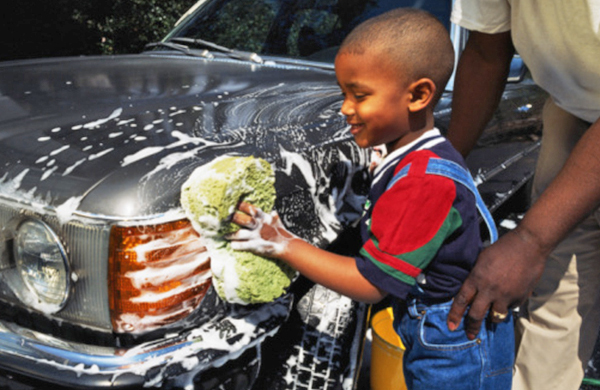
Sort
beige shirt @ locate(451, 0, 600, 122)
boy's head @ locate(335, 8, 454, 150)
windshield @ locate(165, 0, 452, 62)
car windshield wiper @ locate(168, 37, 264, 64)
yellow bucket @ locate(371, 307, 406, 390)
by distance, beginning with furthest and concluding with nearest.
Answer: car windshield wiper @ locate(168, 37, 264, 64) → windshield @ locate(165, 0, 452, 62) → yellow bucket @ locate(371, 307, 406, 390) → beige shirt @ locate(451, 0, 600, 122) → boy's head @ locate(335, 8, 454, 150)

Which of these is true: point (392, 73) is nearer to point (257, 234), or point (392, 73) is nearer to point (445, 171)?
point (445, 171)

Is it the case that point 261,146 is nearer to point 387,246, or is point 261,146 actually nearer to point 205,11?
point 387,246

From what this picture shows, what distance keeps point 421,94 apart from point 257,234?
1.70ft

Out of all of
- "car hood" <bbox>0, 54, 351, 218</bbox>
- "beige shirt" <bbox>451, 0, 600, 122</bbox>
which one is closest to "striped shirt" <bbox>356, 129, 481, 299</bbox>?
"car hood" <bbox>0, 54, 351, 218</bbox>

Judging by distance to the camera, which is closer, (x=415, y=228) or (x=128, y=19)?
(x=415, y=228)

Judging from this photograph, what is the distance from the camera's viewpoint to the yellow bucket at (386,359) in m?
1.91

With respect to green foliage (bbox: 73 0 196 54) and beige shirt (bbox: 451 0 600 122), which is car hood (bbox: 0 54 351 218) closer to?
beige shirt (bbox: 451 0 600 122)

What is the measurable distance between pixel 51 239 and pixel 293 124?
2.44 feet

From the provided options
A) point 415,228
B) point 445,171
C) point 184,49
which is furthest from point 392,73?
point 184,49

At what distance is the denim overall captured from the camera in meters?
1.43

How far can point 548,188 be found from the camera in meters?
1.39

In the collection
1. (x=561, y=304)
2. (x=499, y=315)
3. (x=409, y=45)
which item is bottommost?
(x=561, y=304)

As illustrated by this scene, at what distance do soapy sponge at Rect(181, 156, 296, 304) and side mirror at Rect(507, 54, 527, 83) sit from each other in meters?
1.79

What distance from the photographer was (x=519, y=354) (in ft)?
6.41
